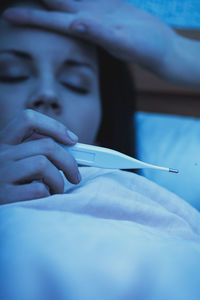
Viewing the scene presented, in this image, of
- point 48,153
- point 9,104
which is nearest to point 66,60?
point 9,104

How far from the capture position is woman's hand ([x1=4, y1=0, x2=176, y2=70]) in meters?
0.85

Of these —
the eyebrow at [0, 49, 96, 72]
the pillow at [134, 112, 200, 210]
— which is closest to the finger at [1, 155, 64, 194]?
the eyebrow at [0, 49, 96, 72]

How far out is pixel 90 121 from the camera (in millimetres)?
937

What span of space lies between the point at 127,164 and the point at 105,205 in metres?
0.09

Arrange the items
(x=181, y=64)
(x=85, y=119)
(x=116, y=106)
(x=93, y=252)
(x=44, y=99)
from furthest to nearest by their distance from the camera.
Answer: (x=116, y=106)
(x=181, y=64)
(x=85, y=119)
(x=44, y=99)
(x=93, y=252)

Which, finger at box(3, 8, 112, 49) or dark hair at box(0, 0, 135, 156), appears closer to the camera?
finger at box(3, 8, 112, 49)

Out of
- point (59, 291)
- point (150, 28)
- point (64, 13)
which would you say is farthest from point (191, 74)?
point (59, 291)

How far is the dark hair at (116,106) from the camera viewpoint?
3.67 feet

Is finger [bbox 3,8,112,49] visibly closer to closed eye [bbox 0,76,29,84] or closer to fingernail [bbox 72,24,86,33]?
fingernail [bbox 72,24,86,33]

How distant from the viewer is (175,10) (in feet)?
4.02

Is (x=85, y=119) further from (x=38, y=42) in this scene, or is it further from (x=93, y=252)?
(x=93, y=252)

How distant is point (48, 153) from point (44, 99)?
33cm

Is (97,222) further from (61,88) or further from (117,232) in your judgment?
(61,88)

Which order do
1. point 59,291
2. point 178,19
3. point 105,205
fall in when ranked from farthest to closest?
point 178,19 < point 105,205 < point 59,291
